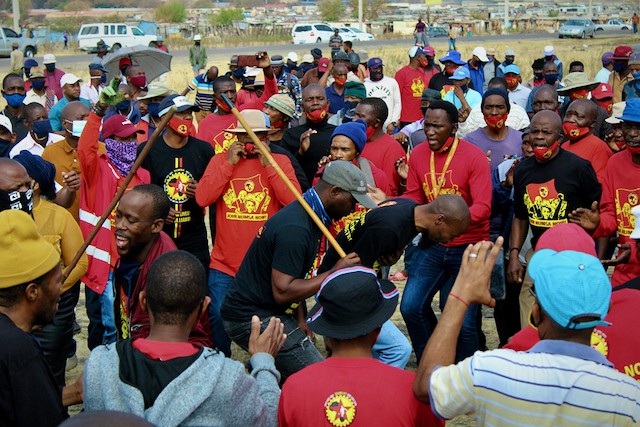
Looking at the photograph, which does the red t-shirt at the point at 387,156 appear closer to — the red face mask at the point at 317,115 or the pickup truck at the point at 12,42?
the red face mask at the point at 317,115

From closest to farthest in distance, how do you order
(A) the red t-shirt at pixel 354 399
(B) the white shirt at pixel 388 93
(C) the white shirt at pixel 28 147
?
(A) the red t-shirt at pixel 354 399, (C) the white shirt at pixel 28 147, (B) the white shirt at pixel 388 93

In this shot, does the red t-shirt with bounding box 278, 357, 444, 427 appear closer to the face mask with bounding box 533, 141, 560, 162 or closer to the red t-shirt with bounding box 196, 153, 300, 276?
the red t-shirt with bounding box 196, 153, 300, 276

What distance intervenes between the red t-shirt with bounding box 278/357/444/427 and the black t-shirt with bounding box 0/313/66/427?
935 mm

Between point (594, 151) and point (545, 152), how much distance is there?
126cm

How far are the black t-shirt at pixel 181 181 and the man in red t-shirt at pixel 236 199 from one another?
15.2 inches

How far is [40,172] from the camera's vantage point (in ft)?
19.8

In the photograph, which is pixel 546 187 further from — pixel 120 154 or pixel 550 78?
pixel 550 78

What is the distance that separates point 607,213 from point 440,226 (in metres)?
1.72

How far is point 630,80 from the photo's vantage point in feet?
37.2

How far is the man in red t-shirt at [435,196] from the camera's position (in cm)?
648

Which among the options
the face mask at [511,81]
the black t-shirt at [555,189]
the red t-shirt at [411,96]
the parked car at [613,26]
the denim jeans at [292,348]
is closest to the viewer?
the denim jeans at [292,348]

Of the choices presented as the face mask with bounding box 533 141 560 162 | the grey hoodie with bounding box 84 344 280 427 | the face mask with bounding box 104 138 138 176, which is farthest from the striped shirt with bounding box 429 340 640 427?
the face mask with bounding box 104 138 138 176

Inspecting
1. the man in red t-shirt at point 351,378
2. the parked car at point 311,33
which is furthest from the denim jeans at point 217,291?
the parked car at point 311,33

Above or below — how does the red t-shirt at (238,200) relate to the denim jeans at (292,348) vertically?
above
